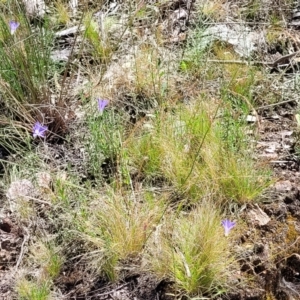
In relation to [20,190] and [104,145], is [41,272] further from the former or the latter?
[104,145]

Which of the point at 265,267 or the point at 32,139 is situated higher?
the point at 32,139

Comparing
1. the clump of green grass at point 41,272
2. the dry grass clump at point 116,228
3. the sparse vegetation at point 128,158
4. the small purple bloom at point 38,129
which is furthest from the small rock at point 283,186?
the small purple bloom at point 38,129

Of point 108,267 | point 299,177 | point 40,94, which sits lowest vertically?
point 299,177

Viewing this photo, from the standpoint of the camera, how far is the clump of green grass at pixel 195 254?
5.60 ft

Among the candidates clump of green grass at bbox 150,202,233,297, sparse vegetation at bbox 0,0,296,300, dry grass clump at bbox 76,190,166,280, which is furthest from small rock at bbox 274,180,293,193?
dry grass clump at bbox 76,190,166,280

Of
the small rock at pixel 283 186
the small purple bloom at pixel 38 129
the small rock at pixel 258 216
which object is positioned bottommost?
the small rock at pixel 283 186

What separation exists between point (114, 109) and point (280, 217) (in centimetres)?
100

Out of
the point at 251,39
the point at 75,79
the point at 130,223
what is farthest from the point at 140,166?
the point at 251,39

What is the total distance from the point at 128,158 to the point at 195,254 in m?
0.58

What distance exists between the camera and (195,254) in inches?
69.4

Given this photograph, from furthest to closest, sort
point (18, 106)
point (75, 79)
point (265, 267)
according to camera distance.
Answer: point (75, 79) → point (18, 106) → point (265, 267)

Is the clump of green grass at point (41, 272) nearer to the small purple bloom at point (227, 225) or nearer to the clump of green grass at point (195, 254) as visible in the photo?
the clump of green grass at point (195, 254)

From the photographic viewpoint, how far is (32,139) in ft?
7.84

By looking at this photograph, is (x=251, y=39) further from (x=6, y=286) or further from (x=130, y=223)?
(x=6, y=286)
